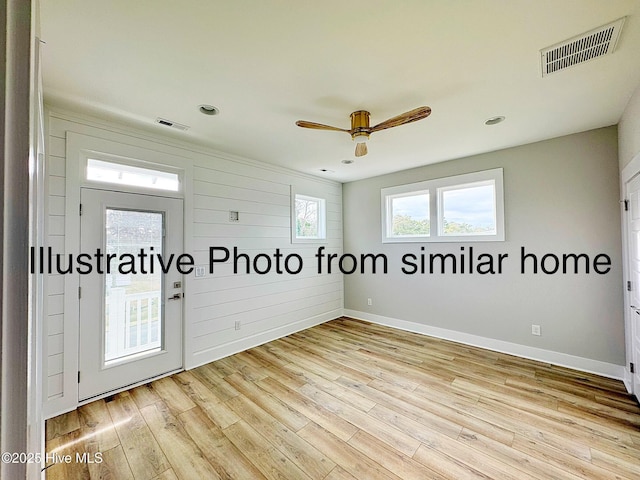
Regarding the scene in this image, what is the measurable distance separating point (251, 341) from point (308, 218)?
90.8 inches

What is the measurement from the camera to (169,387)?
291 cm

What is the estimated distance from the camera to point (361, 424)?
91.4 inches

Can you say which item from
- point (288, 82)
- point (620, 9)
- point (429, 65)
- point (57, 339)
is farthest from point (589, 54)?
point (57, 339)

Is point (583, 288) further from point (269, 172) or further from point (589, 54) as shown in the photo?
point (269, 172)

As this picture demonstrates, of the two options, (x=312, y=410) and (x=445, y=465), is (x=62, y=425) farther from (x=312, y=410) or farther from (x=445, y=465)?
(x=445, y=465)

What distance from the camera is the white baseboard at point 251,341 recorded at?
343 cm

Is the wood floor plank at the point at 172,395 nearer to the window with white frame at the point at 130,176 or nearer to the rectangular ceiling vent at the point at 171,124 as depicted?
the window with white frame at the point at 130,176

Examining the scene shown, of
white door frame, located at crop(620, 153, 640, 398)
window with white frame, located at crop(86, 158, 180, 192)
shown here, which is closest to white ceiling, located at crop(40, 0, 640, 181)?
window with white frame, located at crop(86, 158, 180, 192)

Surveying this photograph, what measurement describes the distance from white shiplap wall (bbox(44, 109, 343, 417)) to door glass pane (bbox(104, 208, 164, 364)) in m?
0.30

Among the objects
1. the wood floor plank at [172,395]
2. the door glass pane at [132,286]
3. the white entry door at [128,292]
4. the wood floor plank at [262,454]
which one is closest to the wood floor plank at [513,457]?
the wood floor plank at [262,454]

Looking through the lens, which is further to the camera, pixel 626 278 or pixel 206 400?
pixel 626 278

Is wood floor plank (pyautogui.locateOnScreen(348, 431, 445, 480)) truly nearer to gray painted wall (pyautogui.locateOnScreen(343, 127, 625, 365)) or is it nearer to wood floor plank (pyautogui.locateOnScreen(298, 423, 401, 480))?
wood floor plank (pyautogui.locateOnScreen(298, 423, 401, 480))

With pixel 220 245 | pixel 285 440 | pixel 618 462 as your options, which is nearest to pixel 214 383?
pixel 285 440

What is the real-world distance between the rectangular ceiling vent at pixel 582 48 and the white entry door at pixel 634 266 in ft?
4.08
